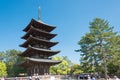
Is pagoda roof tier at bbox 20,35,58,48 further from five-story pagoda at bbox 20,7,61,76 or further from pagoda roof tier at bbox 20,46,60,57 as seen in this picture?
pagoda roof tier at bbox 20,46,60,57

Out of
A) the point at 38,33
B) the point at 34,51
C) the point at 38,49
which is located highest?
the point at 38,33

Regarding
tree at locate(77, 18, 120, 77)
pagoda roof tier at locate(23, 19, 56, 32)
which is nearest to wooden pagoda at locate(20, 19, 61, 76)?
pagoda roof tier at locate(23, 19, 56, 32)

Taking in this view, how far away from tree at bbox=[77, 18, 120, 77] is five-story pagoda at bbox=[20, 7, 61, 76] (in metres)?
9.44

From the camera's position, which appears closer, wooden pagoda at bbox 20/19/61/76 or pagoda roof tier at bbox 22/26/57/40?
wooden pagoda at bbox 20/19/61/76

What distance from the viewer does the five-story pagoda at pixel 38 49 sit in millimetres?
31250

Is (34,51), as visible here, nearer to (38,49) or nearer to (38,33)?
(38,49)

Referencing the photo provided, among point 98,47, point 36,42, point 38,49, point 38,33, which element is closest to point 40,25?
point 38,33

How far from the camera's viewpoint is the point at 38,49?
3262cm

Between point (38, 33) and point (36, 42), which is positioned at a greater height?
point (38, 33)

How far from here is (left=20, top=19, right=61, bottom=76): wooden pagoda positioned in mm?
31250

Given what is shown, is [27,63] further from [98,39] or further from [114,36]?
[114,36]

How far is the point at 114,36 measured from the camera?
4162cm

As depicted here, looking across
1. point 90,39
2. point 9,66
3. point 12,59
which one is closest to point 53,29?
point 90,39

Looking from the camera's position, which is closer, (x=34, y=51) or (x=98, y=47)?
(x=34, y=51)
